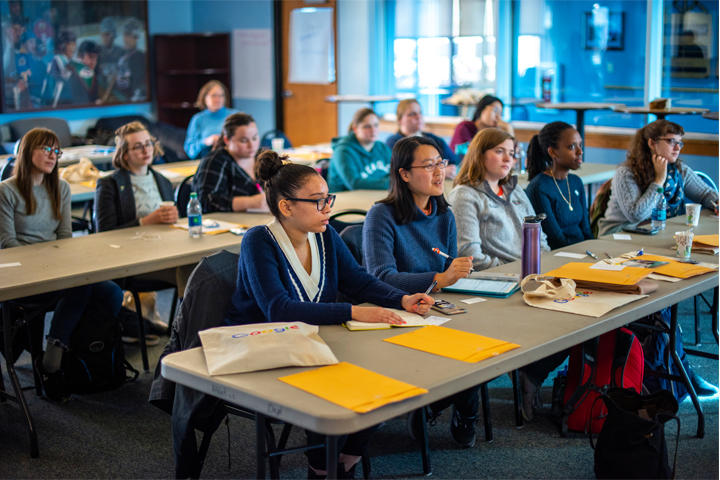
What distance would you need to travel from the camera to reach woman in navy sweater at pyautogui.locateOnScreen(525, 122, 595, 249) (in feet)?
11.9

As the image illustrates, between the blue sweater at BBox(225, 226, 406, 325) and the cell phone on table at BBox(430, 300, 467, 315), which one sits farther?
the cell phone on table at BBox(430, 300, 467, 315)

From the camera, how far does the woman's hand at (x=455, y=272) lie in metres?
2.41

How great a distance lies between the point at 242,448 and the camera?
2.80 metres

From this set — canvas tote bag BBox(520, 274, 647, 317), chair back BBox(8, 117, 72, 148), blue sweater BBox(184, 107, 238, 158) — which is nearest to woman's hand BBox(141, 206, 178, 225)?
canvas tote bag BBox(520, 274, 647, 317)

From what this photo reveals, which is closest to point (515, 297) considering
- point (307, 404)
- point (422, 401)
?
point (422, 401)

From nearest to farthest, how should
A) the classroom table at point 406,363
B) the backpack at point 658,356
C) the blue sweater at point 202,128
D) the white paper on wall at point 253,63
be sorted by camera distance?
the classroom table at point 406,363, the backpack at point 658,356, the blue sweater at point 202,128, the white paper on wall at point 253,63

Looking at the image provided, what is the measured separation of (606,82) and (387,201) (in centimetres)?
480

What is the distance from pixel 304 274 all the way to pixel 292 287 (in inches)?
2.6

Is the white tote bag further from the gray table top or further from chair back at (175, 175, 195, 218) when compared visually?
chair back at (175, 175, 195, 218)

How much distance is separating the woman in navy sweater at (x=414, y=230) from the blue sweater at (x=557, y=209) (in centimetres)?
92

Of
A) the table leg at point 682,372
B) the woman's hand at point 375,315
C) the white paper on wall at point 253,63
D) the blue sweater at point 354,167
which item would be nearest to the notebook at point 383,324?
the woman's hand at point 375,315

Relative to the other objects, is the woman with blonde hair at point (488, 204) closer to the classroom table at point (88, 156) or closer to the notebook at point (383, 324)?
the notebook at point (383, 324)

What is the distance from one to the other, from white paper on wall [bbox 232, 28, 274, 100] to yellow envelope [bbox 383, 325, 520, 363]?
7503mm

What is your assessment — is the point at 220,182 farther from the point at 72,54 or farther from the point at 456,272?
the point at 72,54
